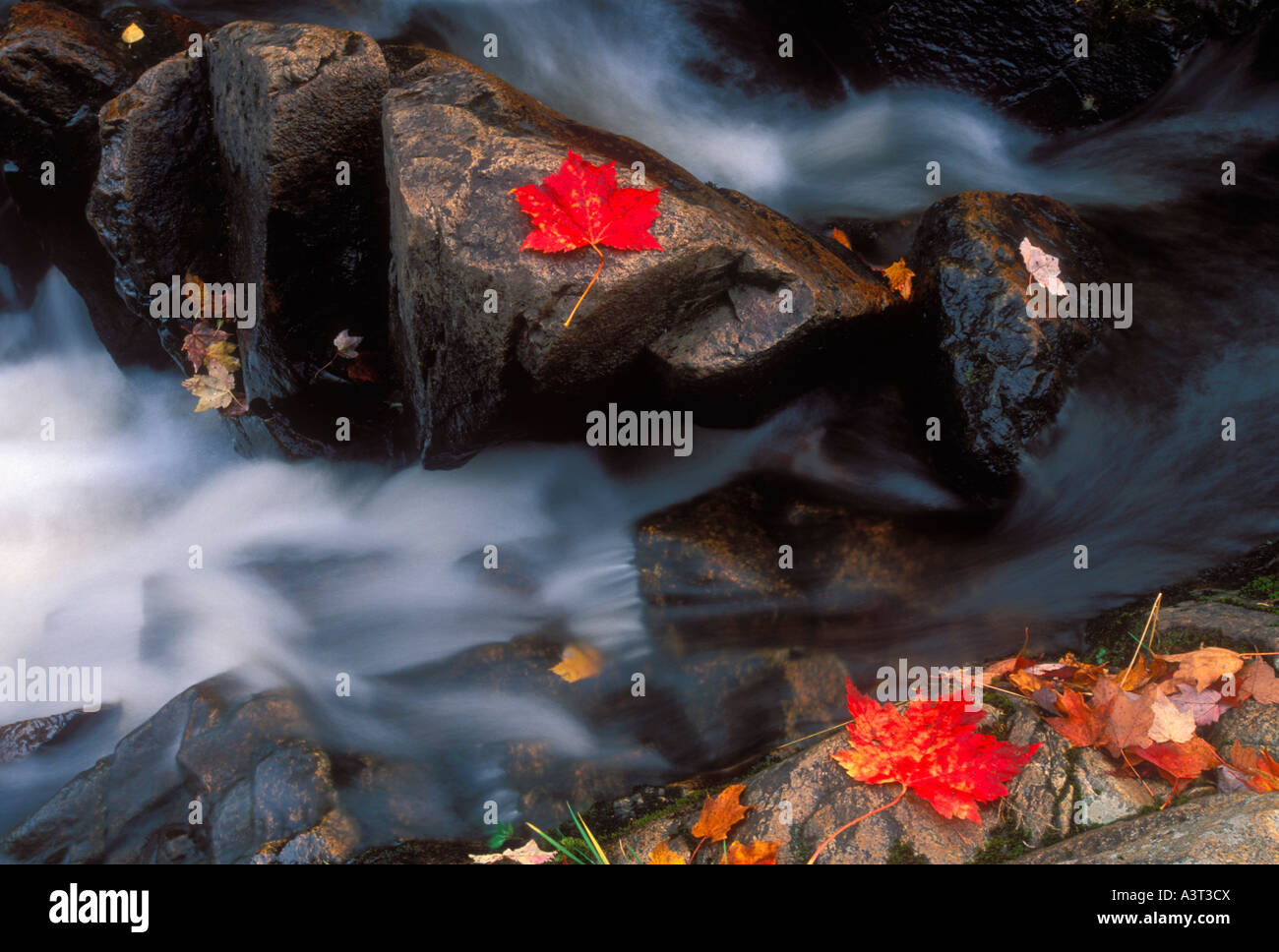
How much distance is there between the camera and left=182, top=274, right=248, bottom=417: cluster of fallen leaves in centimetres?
460

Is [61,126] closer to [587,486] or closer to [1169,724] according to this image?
[587,486]

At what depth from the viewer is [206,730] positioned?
3828 mm

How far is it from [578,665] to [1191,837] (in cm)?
254

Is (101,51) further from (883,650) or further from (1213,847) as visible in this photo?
(1213,847)

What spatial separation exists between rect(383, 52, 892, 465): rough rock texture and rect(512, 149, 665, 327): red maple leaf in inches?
1.8

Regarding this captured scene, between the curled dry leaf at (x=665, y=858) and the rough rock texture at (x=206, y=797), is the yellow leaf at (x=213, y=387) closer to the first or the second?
the rough rock texture at (x=206, y=797)

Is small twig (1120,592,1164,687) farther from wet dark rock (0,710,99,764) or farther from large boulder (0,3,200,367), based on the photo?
large boulder (0,3,200,367)

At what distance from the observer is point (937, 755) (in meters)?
3.05

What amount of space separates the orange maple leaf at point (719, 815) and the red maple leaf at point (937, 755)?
462mm

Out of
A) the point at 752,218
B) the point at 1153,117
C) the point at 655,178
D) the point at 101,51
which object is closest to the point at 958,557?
the point at 752,218

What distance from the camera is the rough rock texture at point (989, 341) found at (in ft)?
12.5

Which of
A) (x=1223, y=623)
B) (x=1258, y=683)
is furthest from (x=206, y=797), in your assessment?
(x=1223, y=623)

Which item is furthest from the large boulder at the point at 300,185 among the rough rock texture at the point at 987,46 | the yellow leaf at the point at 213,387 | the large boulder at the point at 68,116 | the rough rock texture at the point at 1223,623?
the rough rock texture at the point at 1223,623

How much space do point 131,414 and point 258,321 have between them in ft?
5.34
